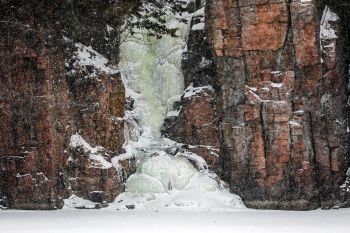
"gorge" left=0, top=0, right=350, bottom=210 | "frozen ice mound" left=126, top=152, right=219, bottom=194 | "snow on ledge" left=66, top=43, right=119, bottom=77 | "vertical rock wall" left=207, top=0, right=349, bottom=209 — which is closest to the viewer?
"gorge" left=0, top=0, right=350, bottom=210

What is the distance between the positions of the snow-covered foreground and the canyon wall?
3.19ft

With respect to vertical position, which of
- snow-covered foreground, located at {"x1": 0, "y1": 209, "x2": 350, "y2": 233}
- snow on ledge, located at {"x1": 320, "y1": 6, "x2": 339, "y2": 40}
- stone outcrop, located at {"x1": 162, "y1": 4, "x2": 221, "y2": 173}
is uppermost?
snow on ledge, located at {"x1": 320, "y1": 6, "x2": 339, "y2": 40}

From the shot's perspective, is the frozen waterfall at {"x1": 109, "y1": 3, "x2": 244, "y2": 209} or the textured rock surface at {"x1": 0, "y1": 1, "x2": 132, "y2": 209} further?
the frozen waterfall at {"x1": 109, "y1": 3, "x2": 244, "y2": 209}

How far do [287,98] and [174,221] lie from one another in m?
5.01

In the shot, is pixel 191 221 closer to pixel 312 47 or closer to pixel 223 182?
pixel 223 182

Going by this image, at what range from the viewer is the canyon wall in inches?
530

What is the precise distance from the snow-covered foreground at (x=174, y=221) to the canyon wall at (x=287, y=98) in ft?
3.19

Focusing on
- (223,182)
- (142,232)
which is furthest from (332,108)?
(142,232)

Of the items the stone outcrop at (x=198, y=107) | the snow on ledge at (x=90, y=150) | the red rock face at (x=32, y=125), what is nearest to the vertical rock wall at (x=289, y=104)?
the stone outcrop at (x=198, y=107)

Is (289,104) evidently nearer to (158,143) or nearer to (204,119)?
(204,119)

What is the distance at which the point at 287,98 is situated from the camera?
1360 centimetres

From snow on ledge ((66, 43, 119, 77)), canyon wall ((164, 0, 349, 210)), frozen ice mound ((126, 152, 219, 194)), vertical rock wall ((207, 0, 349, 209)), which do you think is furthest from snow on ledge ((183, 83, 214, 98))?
snow on ledge ((66, 43, 119, 77))

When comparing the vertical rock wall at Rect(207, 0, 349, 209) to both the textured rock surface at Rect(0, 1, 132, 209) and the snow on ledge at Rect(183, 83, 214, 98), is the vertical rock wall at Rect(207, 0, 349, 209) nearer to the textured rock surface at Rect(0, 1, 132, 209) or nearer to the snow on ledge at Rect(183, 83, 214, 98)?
the snow on ledge at Rect(183, 83, 214, 98)

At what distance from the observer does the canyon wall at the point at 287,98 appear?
44.2ft
